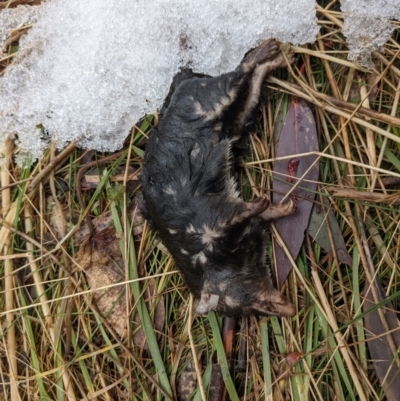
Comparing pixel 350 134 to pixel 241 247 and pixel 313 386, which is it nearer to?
pixel 241 247

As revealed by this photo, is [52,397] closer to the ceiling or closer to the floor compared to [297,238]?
closer to the floor

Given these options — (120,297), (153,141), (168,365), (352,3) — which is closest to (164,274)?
(120,297)

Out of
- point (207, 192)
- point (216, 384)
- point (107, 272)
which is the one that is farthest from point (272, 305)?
point (107, 272)

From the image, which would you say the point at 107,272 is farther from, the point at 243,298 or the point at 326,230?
the point at 326,230

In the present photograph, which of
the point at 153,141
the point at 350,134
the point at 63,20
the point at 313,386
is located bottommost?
the point at 313,386

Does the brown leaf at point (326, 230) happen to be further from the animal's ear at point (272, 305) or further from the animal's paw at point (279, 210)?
the animal's ear at point (272, 305)

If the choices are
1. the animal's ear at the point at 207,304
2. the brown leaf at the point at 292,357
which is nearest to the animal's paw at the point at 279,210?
the animal's ear at the point at 207,304

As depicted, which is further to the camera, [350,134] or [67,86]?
[67,86]
